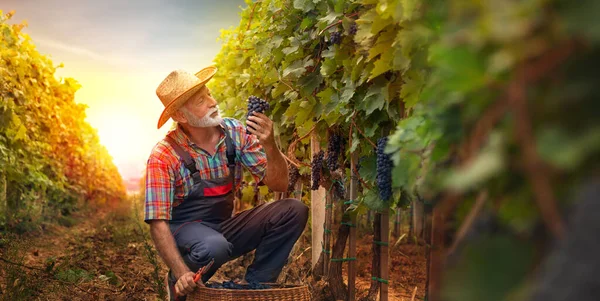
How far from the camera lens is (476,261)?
88 cm

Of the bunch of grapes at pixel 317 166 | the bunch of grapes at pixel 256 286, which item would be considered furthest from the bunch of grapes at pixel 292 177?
the bunch of grapes at pixel 256 286

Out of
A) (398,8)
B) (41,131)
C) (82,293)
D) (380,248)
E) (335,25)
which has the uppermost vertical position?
(41,131)

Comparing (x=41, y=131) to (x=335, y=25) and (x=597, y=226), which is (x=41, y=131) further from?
(x=597, y=226)

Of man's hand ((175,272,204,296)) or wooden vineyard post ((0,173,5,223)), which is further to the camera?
wooden vineyard post ((0,173,5,223))

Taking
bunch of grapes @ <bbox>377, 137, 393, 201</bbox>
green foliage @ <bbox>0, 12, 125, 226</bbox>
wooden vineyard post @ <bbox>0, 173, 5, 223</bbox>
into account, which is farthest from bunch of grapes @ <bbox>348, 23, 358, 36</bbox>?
wooden vineyard post @ <bbox>0, 173, 5, 223</bbox>

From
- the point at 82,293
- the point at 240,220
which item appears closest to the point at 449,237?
the point at 240,220

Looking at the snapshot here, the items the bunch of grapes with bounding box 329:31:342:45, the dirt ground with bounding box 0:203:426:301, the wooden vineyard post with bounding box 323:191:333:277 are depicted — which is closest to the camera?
the bunch of grapes with bounding box 329:31:342:45

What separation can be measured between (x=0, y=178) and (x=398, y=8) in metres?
5.96

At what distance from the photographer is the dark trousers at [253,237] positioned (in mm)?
3637

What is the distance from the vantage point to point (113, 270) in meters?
5.71

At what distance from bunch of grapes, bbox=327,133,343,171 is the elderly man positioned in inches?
10.3

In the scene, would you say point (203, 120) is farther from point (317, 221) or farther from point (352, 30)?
point (317, 221)

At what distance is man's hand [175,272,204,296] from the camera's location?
327cm

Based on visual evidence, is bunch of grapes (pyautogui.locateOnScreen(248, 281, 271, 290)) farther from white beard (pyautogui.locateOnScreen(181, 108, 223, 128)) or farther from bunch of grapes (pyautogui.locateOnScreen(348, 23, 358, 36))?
bunch of grapes (pyautogui.locateOnScreen(348, 23, 358, 36))
